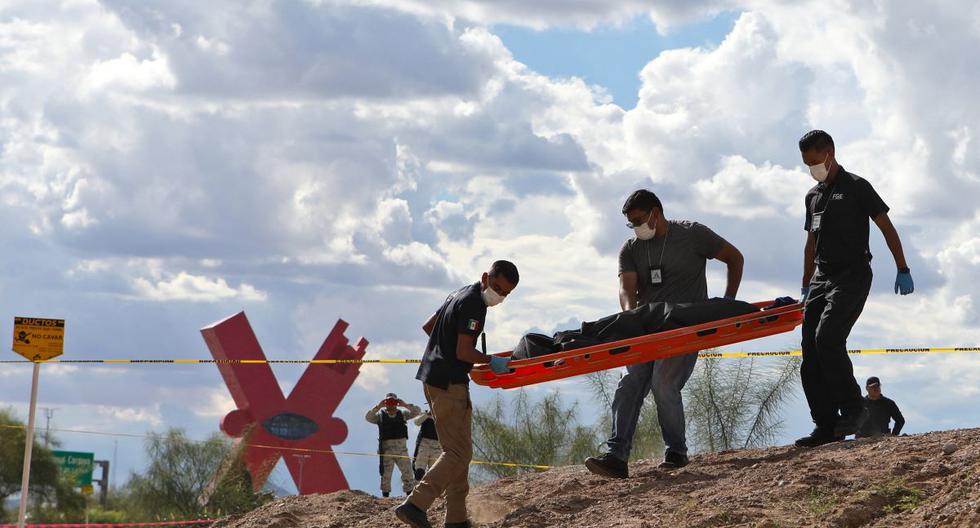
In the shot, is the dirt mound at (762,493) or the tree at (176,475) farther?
the tree at (176,475)

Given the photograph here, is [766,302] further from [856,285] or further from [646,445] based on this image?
[646,445]

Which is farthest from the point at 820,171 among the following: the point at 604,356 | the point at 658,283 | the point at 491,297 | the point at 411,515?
the point at 411,515

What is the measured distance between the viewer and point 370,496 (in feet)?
38.1

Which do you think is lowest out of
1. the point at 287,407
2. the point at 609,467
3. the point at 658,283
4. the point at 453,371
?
the point at 609,467

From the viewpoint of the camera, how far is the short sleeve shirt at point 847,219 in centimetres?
917

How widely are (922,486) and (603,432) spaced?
15.5 meters

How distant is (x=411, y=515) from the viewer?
28.9ft

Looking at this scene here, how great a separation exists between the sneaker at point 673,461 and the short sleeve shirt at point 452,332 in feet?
A: 6.69

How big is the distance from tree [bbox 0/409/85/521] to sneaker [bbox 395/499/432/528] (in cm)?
3088

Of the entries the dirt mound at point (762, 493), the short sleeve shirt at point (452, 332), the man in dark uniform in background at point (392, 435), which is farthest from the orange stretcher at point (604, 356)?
the man in dark uniform in background at point (392, 435)

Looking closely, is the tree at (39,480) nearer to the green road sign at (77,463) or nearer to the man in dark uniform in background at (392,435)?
the green road sign at (77,463)

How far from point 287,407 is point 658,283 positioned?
17.7 meters

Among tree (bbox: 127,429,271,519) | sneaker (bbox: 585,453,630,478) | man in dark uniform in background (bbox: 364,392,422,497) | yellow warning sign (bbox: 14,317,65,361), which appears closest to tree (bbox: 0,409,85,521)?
tree (bbox: 127,429,271,519)

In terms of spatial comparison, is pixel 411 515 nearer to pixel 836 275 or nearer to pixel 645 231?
pixel 645 231
